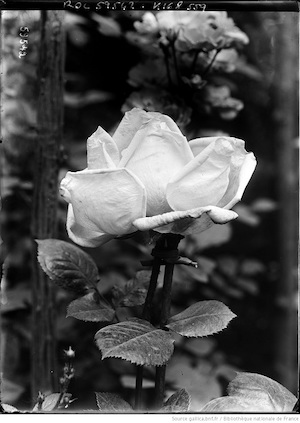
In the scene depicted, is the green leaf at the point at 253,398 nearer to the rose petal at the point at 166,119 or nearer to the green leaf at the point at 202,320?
the green leaf at the point at 202,320

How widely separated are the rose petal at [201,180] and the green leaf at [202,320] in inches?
2.6

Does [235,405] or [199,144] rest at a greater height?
[199,144]

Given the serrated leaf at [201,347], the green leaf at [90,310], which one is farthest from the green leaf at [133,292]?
the serrated leaf at [201,347]

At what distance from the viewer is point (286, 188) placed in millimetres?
437

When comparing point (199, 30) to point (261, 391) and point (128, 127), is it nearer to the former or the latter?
point (128, 127)

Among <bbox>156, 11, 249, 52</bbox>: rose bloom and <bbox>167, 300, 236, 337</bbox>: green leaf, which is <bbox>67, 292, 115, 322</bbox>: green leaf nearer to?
<bbox>167, 300, 236, 337</bbox>: green leaf

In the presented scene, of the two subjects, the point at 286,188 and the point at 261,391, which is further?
the point at 286,188

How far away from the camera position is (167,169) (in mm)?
296

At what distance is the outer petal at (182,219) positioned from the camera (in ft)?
0.91

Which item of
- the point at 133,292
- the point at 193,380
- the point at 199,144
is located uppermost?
the point at 199,144

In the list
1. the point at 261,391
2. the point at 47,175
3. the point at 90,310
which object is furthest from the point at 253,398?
the point at 47,175

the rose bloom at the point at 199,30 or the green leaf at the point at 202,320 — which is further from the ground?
the rose bloom at the point at 199,30

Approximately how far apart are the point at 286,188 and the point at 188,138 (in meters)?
0.11

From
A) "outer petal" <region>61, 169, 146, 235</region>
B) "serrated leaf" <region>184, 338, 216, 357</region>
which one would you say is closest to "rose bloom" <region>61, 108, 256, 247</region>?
"outer petal" <region>61, 169, 146, 235</region>
